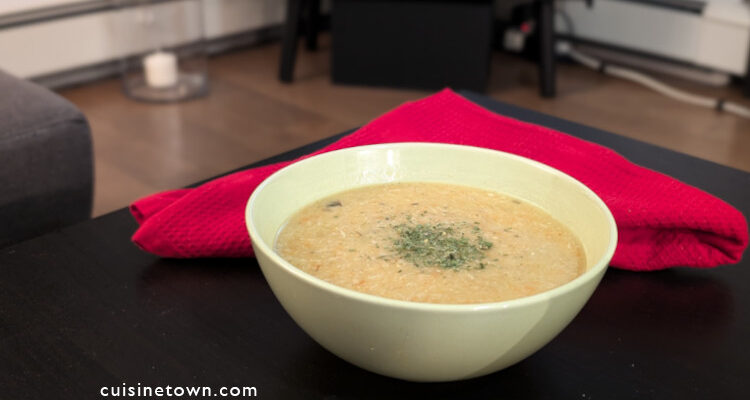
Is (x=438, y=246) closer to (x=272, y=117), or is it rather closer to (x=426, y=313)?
(x=426, y=313)

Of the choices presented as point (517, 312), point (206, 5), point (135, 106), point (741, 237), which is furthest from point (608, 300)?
point (206, 5)

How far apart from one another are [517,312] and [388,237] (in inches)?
7.3

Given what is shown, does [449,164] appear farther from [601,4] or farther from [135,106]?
[601,4]

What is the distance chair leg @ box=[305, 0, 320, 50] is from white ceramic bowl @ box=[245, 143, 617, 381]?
248 cm

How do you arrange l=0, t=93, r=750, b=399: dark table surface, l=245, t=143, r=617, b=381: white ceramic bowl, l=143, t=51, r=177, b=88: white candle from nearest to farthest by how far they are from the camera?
l=245, t=143, r=617, b=381: white ceramic bowl → l=0, t=93, r=750, b=399: dark table surface → l=143, t=51, r=177, b=88: white candle

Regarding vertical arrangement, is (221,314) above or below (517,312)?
below

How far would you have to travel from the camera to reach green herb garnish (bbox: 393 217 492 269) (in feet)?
2.27

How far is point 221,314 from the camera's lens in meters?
0.77

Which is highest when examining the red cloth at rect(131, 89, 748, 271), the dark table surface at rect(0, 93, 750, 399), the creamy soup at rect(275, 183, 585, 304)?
the creamy soup at rect(275, 183, 585, 304)

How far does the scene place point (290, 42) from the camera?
2.84 meters

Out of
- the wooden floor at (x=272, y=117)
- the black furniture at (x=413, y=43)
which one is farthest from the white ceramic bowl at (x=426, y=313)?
the black furniture at (x=413, y=43)

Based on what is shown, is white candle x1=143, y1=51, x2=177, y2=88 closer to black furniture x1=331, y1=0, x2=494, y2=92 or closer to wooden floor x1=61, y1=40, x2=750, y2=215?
wooden floor x1=61, y1=40, x2=750, y2=215

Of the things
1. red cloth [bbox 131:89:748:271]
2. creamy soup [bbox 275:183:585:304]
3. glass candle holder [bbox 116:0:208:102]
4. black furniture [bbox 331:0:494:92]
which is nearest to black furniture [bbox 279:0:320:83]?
black furniture [bbox 331:0:494:92]

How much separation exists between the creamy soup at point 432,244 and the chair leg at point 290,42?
81.7 inches
